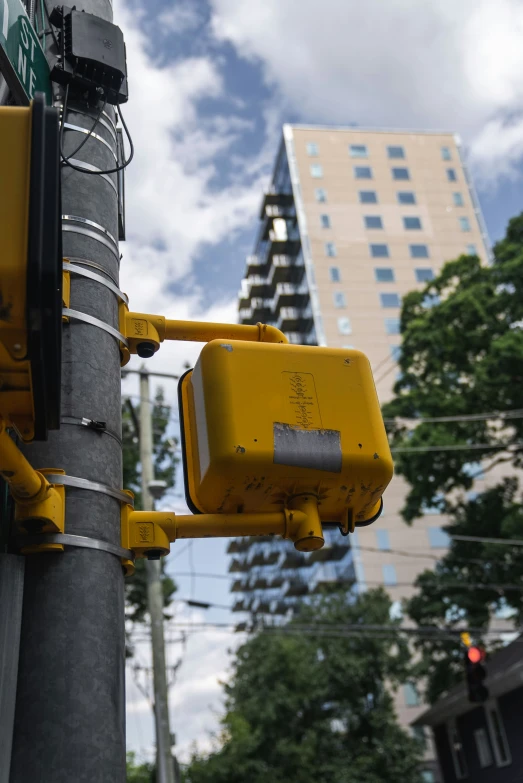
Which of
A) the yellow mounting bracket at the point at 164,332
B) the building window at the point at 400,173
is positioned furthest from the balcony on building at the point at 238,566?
the yellow mounting bracket at the point at 164,332

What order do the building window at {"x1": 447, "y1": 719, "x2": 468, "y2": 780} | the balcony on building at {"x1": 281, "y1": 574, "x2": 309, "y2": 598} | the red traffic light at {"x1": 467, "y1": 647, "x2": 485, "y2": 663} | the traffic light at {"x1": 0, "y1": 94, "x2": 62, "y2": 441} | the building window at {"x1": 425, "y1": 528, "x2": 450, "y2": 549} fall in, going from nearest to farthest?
the traffic light at {"x1": 0, "y1": 94, "x2": 62, "y2": 441}
the red traffic light at {"x1": 467, "y1": 647, "x2": 485, "y2": 663}
the building window at {"x1": 447, "y1": 719, "x2": 468, "y2": 780}
the building window at {"x1": 425, "y1": 528, "x2": 450, "y2": 549}
the balcony on building at {"x1": 281, "y1": 574, "x2": 309, "y2": 598}

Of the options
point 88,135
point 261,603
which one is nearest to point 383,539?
point 261,603

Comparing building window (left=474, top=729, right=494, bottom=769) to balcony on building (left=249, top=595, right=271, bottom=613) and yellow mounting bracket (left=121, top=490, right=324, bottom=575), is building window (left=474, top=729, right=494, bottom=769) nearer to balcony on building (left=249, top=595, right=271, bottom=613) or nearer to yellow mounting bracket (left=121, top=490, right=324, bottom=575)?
yellow mounting bracket (left=121, top=490, right=324, bottom=575)

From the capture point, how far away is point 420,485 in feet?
80.3

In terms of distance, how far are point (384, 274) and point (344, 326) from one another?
20.7 feet

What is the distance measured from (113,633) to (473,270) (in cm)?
2612

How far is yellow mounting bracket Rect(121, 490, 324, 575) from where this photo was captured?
2.52m

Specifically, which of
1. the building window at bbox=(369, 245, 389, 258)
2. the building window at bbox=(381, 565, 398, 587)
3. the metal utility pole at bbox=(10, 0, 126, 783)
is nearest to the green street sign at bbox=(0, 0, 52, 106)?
the metal utility pole at bbox=(10, 0, 126, 783)

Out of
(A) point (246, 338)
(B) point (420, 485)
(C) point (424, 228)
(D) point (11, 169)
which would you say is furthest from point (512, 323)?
(C) point (424, 228)

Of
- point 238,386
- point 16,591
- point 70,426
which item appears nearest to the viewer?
point 16,591

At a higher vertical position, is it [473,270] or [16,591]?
[473,270]

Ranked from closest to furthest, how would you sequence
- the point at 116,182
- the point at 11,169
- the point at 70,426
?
the point at 11,169 → the point at 70,426 → the point at 116,182

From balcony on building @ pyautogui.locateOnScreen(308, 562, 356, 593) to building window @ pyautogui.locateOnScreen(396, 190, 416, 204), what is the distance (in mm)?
30535

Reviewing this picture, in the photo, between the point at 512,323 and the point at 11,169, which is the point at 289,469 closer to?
the point at 11,169
